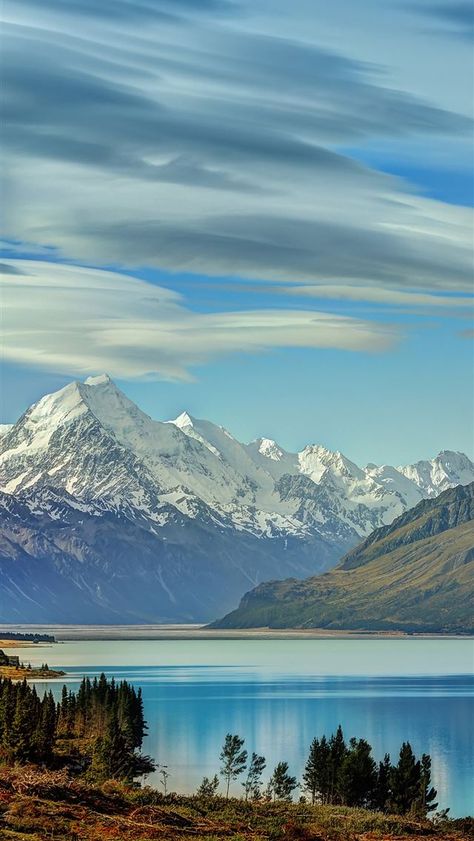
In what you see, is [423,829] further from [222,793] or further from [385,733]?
[385,733]

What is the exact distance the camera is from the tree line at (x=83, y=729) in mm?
125812

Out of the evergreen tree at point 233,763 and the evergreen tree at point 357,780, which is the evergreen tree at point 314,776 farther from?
the evergreen tree at point 233,763

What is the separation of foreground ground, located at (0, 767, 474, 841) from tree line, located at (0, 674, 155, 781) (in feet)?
67.1

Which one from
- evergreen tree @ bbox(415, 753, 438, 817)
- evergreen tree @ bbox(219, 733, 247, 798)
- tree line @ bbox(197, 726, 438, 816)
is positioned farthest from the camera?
evergreen tree @ bbox(219, 733, 247, 798)

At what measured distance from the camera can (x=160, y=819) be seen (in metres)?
87.2

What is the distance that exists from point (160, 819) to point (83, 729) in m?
80.3

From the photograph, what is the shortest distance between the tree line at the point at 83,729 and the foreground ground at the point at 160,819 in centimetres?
2044

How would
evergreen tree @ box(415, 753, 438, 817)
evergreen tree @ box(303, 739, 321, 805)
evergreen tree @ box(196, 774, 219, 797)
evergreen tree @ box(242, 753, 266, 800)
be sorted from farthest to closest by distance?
evergreen tree @ box(242, 753, 266, 800) < evergreen tree @ box(303, 739, 321, 805) < evergreen tree @ box(196, 774, 219, 797) < evergreen tree @ box(415, 753, 438, 817)

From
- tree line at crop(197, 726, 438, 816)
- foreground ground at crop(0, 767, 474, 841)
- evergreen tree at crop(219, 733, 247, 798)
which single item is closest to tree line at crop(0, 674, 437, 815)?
tree line at crop(197, 726, 438, 816)

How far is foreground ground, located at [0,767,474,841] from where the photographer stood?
3150 inches

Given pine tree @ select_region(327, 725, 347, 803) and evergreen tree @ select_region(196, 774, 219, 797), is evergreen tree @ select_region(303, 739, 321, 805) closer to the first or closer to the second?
pine tree @ select_region(327, 725, 347, 803)

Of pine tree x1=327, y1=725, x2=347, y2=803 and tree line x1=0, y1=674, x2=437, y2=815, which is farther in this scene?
pine tree x1=327, y1=725, x2=347, y2=803

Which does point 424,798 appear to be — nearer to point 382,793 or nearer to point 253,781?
point 382,793

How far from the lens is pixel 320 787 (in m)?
128
